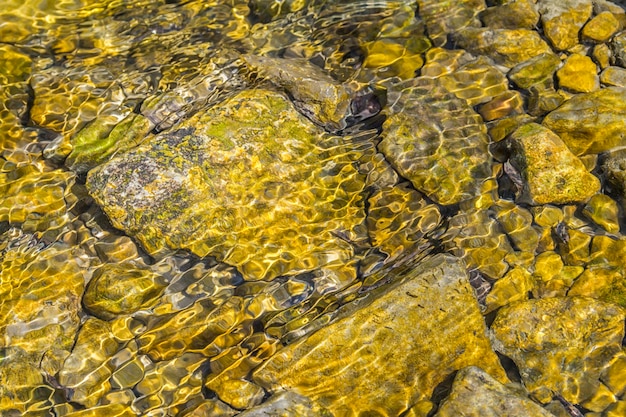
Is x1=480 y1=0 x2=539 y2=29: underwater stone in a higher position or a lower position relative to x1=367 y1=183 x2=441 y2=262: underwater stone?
higher

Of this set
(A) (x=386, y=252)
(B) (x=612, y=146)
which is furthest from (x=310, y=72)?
(B) (x=612, y=146)

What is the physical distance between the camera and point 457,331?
12.0 ft

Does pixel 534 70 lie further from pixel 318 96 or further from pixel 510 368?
pixel 510 368

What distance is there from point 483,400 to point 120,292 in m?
2.51

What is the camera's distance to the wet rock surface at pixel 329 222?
12.0ft

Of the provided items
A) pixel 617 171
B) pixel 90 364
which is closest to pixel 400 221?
pixel 617 171

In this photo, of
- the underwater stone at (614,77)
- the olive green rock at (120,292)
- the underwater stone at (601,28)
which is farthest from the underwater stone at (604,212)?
the olive green rock at (120,292)

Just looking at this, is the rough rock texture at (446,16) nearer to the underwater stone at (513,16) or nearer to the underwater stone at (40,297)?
the underwater stone at (513,16)

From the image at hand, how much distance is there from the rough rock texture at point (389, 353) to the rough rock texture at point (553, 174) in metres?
1.10

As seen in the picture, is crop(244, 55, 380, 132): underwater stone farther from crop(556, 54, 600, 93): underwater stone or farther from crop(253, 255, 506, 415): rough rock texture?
crop(253, 255, 506, 415): rough rock texture

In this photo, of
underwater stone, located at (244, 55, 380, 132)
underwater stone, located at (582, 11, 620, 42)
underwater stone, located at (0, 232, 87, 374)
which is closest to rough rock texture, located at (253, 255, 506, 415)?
underwater stone, located at (0, 232, 87, 374)

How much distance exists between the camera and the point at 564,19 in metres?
5.30

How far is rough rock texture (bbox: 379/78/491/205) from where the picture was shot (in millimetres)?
4488

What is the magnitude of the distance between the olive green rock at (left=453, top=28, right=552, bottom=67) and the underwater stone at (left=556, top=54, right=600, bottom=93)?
0.93 ft
